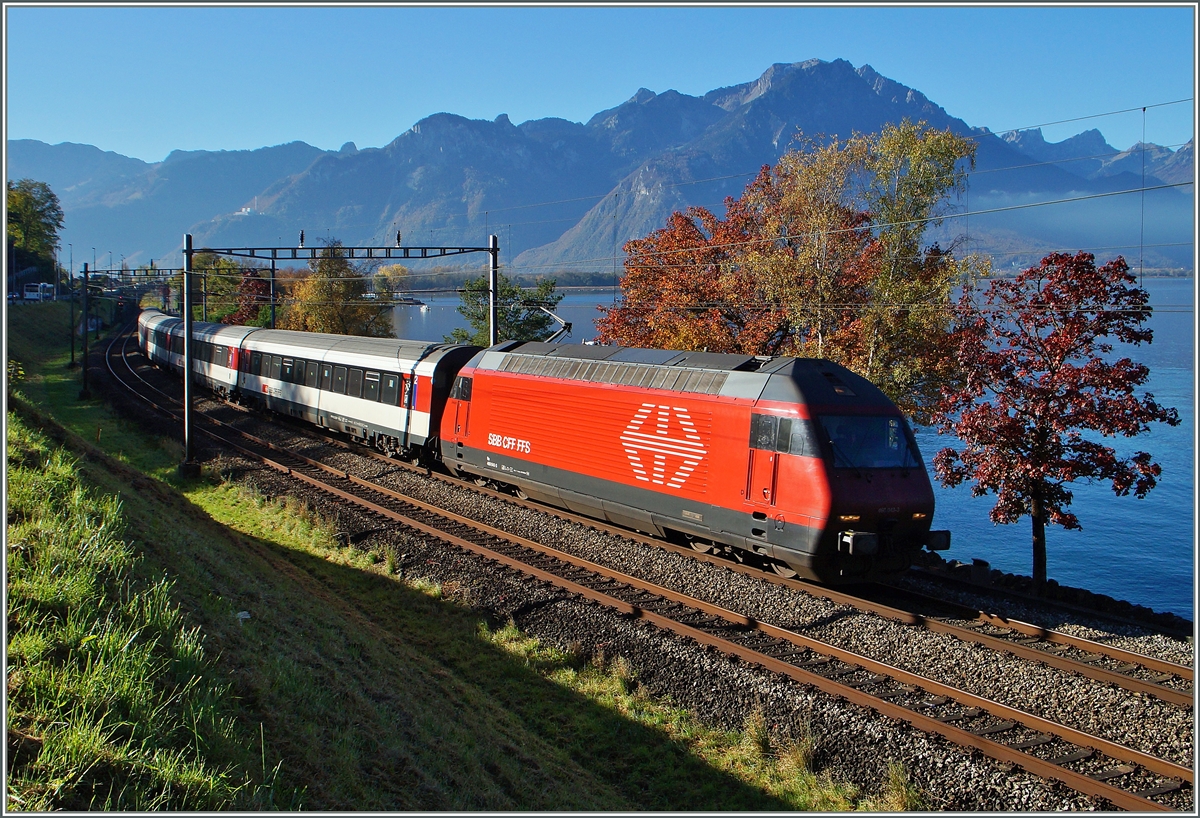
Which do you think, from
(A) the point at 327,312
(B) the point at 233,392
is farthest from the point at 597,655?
(A) the point at 327,312

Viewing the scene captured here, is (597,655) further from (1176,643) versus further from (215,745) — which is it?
(1176,643)

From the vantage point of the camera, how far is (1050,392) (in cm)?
1541

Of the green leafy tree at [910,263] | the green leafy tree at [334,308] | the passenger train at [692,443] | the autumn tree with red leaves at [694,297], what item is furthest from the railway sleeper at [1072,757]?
the green leafy tree at [334,308]

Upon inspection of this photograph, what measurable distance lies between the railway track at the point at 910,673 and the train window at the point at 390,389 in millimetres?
7501

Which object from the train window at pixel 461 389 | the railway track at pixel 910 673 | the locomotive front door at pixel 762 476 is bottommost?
the railway track at pixel 910 673

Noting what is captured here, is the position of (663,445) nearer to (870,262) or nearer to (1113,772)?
(1113,772)

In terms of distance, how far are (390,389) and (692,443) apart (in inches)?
513

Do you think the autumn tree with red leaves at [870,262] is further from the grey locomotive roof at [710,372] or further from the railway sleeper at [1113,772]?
the railway sleeper at [1113,772]

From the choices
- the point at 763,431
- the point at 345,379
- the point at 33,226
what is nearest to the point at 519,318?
the point at 345,379

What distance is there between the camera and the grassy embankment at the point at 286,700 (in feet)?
19.3

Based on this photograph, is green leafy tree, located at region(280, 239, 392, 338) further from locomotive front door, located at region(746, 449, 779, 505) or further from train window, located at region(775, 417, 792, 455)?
train window, located at region(775, 417, 792, 455)

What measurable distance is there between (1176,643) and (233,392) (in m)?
37.1

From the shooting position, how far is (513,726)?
9891 millimetres

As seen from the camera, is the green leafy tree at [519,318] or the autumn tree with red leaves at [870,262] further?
the green leafy tree at [519,318]
